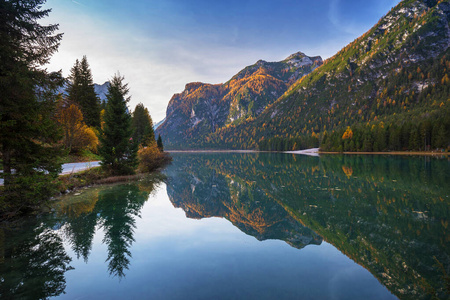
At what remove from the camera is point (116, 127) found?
1179 inches

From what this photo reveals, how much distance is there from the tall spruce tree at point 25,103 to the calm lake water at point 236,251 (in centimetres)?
279

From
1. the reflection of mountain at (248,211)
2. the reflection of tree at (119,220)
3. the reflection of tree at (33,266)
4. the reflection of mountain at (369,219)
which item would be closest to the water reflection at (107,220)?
the reflection of tree at (119,220)

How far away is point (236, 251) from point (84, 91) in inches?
2211

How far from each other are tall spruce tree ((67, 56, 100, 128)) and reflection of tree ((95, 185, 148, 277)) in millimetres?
34801

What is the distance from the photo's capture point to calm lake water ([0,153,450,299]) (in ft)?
24.1

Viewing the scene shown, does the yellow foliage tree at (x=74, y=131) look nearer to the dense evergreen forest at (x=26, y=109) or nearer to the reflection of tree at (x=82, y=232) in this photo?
the dense evergreen forest at (x=26, y=109)

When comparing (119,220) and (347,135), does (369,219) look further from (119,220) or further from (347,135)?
(347,135)

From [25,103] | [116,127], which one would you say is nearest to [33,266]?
[25,103]

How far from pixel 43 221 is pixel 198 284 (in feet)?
42.1

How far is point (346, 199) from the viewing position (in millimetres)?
19594

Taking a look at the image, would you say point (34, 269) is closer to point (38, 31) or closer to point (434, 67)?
point (38, 31)

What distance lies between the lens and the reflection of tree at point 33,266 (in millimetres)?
7057

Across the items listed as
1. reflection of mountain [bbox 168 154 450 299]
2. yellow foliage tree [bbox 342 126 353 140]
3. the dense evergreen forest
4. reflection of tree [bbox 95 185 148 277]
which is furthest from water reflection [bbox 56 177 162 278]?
yellow foliage tree [bbox 342 126 353 140]

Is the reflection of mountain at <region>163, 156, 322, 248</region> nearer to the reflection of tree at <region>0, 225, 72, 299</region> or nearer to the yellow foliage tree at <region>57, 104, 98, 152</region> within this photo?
the reflection of tree at <region>0, 225, 72, 299</region>
